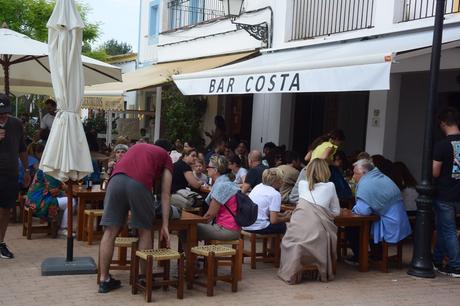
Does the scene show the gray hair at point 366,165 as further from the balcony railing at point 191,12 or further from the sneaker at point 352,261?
the balcony railing at point 191,12

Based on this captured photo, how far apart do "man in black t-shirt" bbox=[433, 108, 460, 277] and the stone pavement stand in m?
0.31

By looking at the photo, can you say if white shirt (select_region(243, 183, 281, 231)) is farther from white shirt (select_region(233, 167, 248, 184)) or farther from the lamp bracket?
the lamp bracket

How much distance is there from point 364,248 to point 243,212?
1.67 m

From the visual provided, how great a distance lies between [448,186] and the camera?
6.71 m

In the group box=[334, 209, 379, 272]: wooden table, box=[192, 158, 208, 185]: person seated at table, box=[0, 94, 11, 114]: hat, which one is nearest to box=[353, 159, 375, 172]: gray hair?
box=[334, 209, 379, 272]: wooden table

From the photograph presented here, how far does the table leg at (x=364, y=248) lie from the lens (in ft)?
22.6

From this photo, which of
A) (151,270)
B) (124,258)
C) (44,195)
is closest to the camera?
(151,270)

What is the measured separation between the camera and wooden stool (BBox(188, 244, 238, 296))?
5680 mm

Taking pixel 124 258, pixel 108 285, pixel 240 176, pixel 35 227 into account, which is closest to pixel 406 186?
pixel 240 176

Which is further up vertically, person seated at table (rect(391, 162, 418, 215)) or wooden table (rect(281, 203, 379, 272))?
person seated at table (rect(391, 162, 418, 215))

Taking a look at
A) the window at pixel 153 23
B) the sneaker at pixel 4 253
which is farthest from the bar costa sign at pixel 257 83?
the window at pixel 153 23

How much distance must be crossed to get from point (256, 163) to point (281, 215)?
1.75 m

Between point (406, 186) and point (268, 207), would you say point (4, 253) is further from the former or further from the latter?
point (406, 186)

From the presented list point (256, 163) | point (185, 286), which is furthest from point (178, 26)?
point (185, 286)
